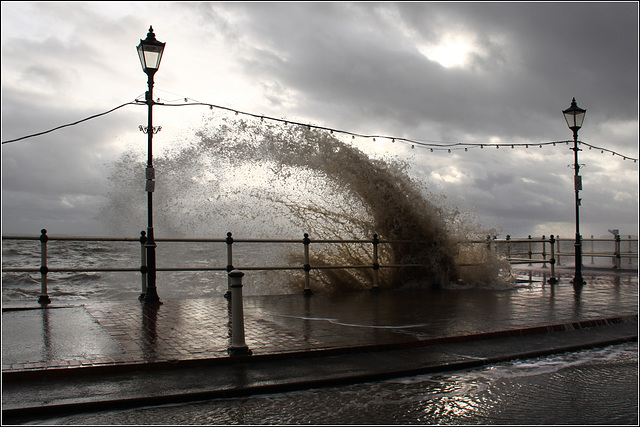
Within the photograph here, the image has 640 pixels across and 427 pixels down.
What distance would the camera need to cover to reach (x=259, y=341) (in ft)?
22.8

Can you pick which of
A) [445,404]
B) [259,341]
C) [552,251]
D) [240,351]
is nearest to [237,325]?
[240,351]

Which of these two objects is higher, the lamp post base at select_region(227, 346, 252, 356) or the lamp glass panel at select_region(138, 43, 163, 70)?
the lamp glass panel at select_region(138, 43, 163, 70)

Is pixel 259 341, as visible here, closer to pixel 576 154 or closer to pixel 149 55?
pixel 149 55

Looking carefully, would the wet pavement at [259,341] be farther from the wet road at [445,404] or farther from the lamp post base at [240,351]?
the wet road at [445,404]

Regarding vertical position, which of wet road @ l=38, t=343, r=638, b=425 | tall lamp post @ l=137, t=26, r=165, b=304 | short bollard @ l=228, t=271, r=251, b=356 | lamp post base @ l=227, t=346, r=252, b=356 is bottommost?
wet road @ l=38, t=343, r=638, b=425

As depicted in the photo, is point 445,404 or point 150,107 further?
point 150,107

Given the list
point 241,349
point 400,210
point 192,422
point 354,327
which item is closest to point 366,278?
point 400,210

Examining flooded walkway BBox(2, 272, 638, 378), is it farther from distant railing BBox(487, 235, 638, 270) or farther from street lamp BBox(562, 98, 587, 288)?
distant railing BBox(487, 235, 638, 270)

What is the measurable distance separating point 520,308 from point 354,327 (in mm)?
3900

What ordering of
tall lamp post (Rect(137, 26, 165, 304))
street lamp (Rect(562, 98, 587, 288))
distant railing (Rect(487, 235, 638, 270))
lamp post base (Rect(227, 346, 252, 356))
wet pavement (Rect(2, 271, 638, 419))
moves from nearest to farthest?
wet pavement (Rect(2, 271, 638, 419)) < lamp post base (Rect(227, 346, 252, 356)) < tall lamp post (Rect(137, 26, 165, 304)) < street lamp (Rect(562, 98, 587, 288)) < distant railing (Rect(487, 235, 638, 270))

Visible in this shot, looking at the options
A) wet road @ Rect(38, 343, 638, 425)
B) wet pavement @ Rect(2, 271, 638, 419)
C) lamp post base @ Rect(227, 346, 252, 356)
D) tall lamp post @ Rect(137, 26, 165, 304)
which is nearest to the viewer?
wet road @ Rect(38, 343, 638, 425)

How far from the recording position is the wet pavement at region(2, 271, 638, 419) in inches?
204

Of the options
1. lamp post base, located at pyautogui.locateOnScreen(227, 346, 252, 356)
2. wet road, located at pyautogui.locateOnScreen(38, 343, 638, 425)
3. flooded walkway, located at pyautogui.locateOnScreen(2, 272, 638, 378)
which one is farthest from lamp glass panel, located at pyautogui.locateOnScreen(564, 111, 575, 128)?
lamp post base, located at pyautogui.locateOnScreen(227, 346, 252, 356)

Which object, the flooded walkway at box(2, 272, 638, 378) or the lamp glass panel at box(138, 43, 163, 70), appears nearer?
the flooded walkway at box(2, 272, 638, 378)
